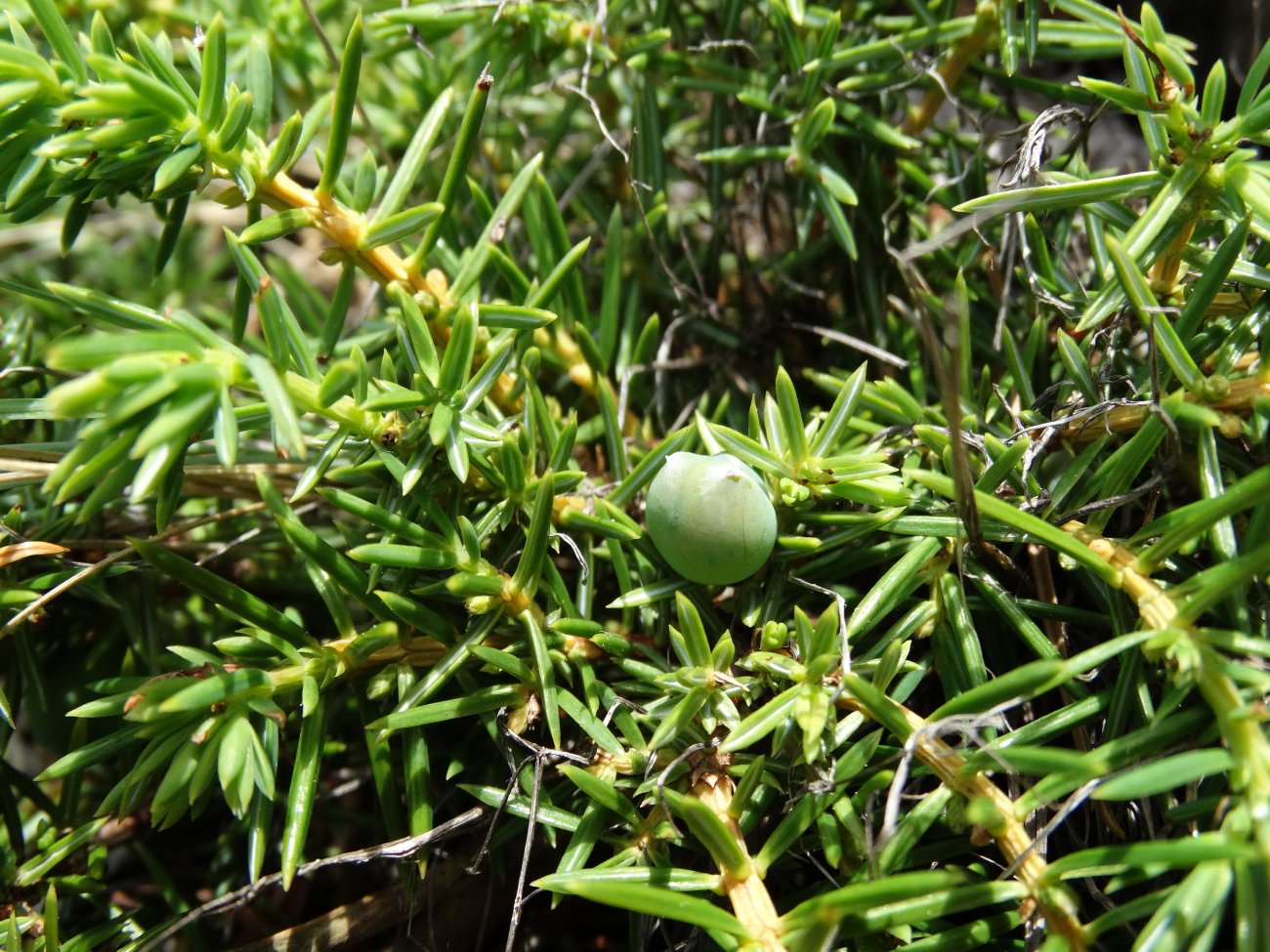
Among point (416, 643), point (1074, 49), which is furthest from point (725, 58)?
point (416, 643)

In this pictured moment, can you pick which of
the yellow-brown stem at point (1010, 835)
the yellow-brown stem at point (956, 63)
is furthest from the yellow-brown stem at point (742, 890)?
the yellow-brown stem at point (956, 63)

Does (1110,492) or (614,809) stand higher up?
(1110,492)

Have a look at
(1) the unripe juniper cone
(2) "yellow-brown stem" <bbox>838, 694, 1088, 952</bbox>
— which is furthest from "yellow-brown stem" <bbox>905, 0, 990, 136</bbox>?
(2) "yellow-brown stem" <bbox>838, 694, 1088, 952</bbox>

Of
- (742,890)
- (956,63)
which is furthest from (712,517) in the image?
(956,63)

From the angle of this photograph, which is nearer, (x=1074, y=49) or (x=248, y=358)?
(x=248, y=358)

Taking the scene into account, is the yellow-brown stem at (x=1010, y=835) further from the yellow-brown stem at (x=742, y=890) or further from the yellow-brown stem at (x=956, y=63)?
the yellow-brown stem at (x=956, y=63)

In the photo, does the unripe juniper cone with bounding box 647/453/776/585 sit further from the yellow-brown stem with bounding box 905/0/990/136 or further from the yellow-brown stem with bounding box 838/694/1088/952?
the yellow-brown stem with bounding box 905/0/990/136

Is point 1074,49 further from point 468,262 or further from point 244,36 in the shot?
point 244,36

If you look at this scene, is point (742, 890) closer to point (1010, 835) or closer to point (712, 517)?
point (1010, 835)
